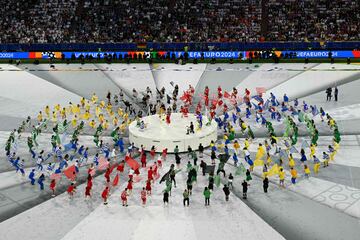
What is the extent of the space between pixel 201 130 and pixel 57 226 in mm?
12413

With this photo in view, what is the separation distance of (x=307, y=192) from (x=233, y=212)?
4331mm

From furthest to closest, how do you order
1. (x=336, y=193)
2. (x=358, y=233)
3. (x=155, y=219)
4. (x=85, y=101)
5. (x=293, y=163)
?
(x=85, y=101)
(x=293, y=163)
(x=336, y=193)
(x=155, y=219)
(x=358, y=233)

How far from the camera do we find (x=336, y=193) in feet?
86.7

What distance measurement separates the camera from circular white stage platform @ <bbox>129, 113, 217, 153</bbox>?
31.9 m

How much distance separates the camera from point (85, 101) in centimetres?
4372

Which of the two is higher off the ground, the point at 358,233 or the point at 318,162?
the point at 318,162

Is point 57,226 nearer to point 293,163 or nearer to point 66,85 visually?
point 293,163

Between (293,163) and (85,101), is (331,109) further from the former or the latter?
(85,101)

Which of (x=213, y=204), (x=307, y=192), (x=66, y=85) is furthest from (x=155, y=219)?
(x=66, y=85)

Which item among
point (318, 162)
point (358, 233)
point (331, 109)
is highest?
point (331, 109)

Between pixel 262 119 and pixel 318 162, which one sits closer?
pixel 318 162

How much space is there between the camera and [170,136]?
3247 cm

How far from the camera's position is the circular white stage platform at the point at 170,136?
105ft

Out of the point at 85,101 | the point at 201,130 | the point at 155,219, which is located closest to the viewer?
the point at 155,219
